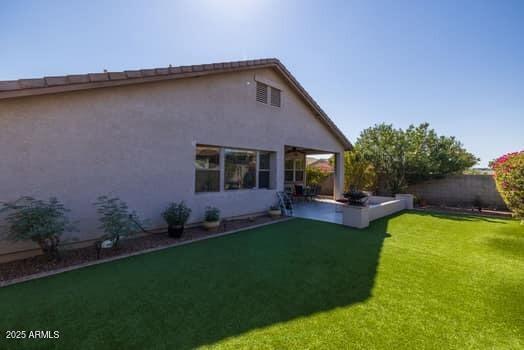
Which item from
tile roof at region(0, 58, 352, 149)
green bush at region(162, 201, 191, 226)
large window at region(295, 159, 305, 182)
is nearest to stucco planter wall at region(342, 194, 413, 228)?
green bush at region(162, 201, 191, 226)

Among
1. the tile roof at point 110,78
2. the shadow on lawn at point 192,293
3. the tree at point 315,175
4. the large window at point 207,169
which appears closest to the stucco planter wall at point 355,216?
the shadow on lawn at point 192,293

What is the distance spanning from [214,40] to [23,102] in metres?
6.92

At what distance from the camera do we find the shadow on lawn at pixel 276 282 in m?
2.84

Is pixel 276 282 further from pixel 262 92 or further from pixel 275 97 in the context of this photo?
pixel 275 97

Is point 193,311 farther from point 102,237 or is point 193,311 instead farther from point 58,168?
point 58,168

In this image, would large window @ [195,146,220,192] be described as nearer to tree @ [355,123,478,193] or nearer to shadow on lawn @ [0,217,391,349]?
shadow on lawn @ [0,217,391,349]

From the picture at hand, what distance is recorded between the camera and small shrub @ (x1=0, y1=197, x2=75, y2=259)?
167 inches

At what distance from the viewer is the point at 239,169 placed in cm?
917

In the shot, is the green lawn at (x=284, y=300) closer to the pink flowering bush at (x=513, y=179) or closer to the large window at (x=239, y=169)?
the pink flowering bush at (x=513, y=179)

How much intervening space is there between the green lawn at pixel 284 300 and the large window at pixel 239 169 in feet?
11.7

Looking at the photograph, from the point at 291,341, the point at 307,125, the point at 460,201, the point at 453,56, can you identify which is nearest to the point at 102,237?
the point at 291,341

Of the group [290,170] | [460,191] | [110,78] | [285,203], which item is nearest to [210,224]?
[285,203]

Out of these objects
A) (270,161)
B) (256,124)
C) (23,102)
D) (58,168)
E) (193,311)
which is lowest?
(193,311)

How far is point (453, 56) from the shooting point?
10.1 metres
